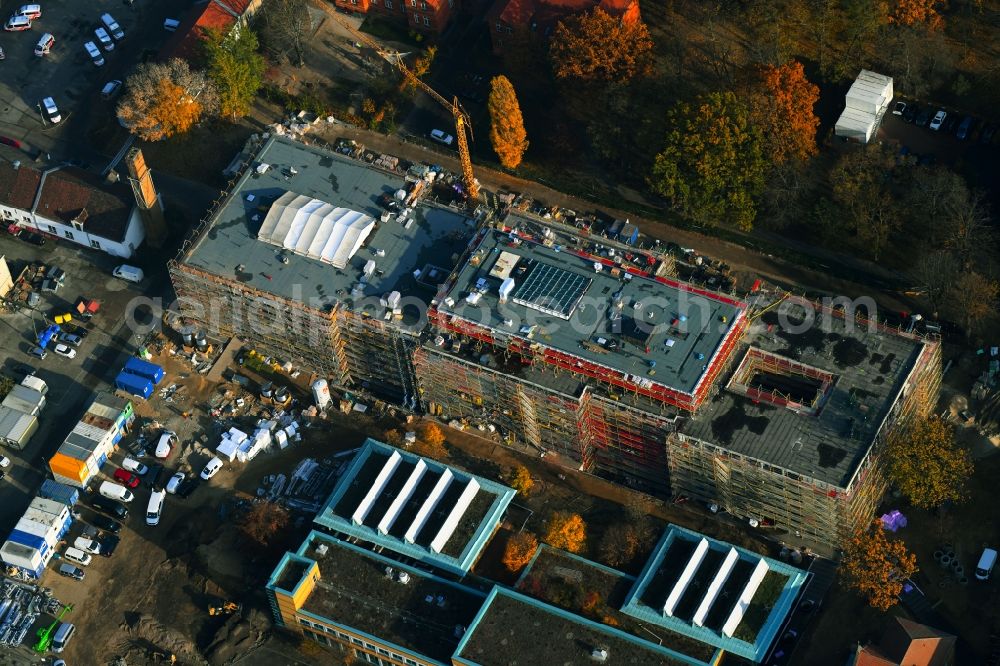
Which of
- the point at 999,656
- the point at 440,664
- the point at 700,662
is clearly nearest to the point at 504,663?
the point at 440,664

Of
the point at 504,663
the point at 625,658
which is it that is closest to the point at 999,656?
the point at 625,658

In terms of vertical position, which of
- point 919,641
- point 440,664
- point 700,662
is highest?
point 919,641

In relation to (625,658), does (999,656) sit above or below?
above

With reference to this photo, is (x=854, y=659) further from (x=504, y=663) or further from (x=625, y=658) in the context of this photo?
(x=504, y=663)

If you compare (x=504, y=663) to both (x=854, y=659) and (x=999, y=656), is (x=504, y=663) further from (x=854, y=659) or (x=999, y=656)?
(x=999, y=656)

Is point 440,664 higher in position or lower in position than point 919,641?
lower

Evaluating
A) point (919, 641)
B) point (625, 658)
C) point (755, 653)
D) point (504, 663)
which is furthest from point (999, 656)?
point (504, 663)

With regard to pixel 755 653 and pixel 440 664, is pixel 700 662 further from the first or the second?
pixel 440 664
